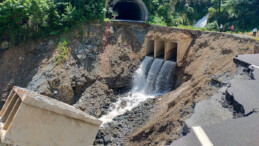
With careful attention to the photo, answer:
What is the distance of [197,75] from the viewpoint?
12734 mm

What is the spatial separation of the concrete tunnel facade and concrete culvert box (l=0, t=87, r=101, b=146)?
1772cm

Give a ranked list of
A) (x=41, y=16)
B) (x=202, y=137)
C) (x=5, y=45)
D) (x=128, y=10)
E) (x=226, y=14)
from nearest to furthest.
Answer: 1. (x=202, y=137)
2. (x=41, y=16)
3. (x=5, y=45)
4. (x=226, y=14)
5. (x=128, y=10)

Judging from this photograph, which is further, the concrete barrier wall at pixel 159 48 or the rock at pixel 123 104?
the concrete barrier wall at pixel 159 48

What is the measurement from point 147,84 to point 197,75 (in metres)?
4.84

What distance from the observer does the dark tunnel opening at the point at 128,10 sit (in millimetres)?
24453

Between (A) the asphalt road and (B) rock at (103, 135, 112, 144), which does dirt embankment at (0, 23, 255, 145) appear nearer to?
(B) rock at (103, 135, 112, 144)

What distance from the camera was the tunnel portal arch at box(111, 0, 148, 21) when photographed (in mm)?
22031

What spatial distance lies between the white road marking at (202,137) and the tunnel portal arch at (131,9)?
1825cm

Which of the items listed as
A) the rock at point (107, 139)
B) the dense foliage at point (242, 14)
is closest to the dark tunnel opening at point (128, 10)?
the dense foliage at point (242, 14)

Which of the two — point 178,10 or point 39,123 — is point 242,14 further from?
point 39,123

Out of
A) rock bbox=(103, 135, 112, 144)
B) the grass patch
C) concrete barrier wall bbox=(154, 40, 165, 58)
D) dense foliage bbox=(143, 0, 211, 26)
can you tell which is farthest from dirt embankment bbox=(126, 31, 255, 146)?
dense foliage bbox=(143, 0, 211, 26)

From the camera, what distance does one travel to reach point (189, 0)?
31969 mm

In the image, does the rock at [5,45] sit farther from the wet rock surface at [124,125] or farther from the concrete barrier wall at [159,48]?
the concrete barrier wall at [159,48]

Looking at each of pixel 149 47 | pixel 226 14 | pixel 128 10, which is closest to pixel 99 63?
pixel 149 47
